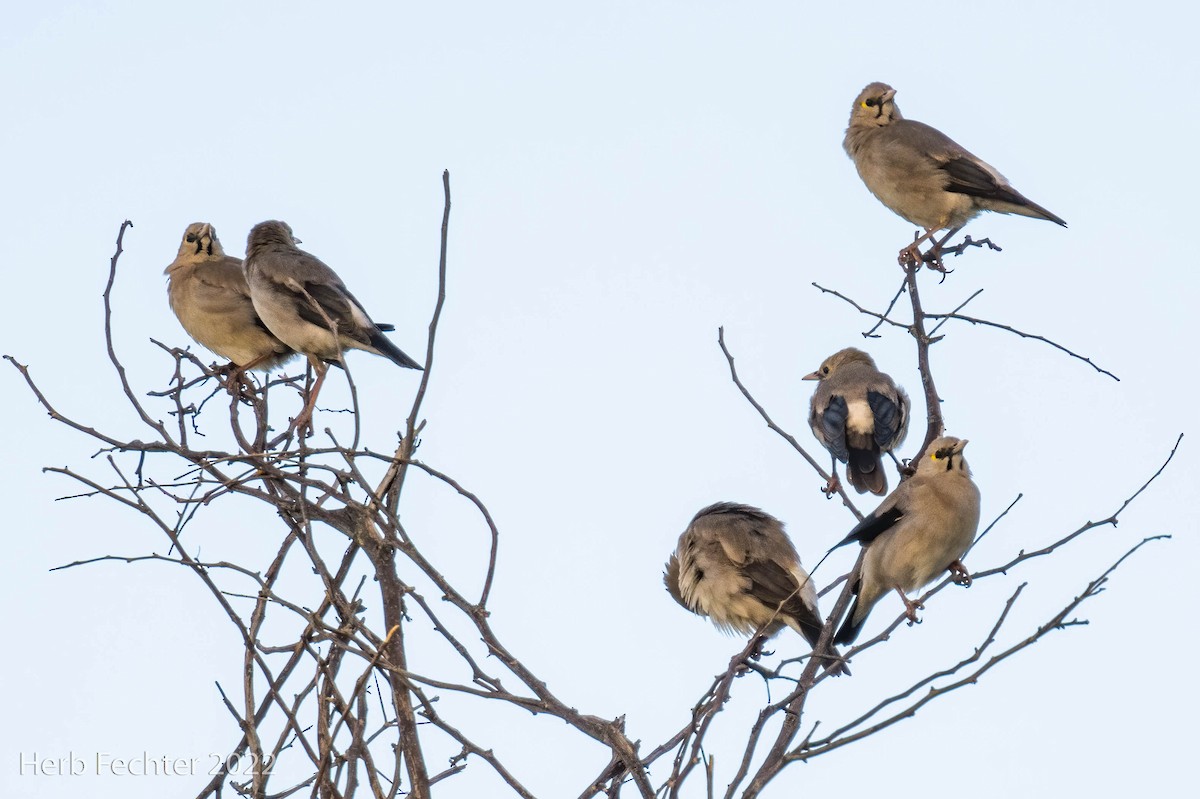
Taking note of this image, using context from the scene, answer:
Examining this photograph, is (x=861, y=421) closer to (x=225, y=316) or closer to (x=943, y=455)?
(x=943, y=455)

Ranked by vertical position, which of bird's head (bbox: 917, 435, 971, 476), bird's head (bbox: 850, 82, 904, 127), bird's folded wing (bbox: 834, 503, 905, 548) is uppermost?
bird's head (bbox: 850, 82, 904, 127)

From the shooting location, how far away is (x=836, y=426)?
8125 millimetres

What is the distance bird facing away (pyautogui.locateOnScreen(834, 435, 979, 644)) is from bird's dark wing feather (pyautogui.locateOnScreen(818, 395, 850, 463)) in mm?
1621

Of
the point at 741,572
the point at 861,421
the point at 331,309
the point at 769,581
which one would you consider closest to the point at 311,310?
the point at 331,309

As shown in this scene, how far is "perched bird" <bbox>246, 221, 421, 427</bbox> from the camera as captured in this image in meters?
7.80

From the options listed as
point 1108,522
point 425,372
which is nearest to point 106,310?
point 425,372

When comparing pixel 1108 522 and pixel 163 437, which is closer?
pixel 1108 522

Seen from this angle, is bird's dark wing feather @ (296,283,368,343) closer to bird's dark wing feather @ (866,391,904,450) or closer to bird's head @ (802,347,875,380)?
bird's dark wing feather @ (866,391,904,450)

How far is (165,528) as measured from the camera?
4.59 m

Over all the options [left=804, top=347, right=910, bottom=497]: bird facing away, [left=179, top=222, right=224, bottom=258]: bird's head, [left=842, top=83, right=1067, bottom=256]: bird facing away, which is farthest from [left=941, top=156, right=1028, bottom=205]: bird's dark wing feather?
[left=179, top=222, right=224, bottom=258]: bird's head

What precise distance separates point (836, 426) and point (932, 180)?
6.97 feet

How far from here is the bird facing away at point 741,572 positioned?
280 inches

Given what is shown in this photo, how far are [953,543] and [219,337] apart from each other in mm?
4478

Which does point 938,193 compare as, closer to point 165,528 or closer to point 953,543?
point 953,543
